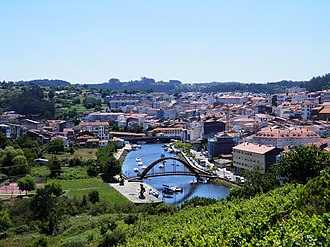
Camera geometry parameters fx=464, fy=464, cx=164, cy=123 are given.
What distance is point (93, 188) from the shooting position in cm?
2102

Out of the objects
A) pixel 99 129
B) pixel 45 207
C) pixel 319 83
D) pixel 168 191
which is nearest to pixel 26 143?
pixel 99 129

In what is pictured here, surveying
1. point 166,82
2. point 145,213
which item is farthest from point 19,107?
point 166,82

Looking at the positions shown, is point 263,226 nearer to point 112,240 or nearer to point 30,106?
point 112,240

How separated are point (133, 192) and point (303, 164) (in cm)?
883

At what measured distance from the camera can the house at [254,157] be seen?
22734mm

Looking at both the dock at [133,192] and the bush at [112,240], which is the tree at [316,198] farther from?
the dock at [133,192]

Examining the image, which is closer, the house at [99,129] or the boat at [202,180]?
the boat at [202,180]

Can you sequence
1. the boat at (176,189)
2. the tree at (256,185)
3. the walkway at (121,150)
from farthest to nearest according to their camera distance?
the walkway at (121,150), the boat at (176,189), the tree at (256,185)

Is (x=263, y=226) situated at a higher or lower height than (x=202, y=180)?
higher

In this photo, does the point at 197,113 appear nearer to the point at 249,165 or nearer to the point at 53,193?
the point at 249,165

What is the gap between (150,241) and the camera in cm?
927

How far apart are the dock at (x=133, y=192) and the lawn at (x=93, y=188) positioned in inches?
13.1

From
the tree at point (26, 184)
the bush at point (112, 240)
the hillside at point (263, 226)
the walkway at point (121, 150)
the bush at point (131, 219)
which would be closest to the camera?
the hillside at point (263, 226)

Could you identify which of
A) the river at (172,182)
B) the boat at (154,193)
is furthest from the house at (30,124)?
the boat at (154,193)
